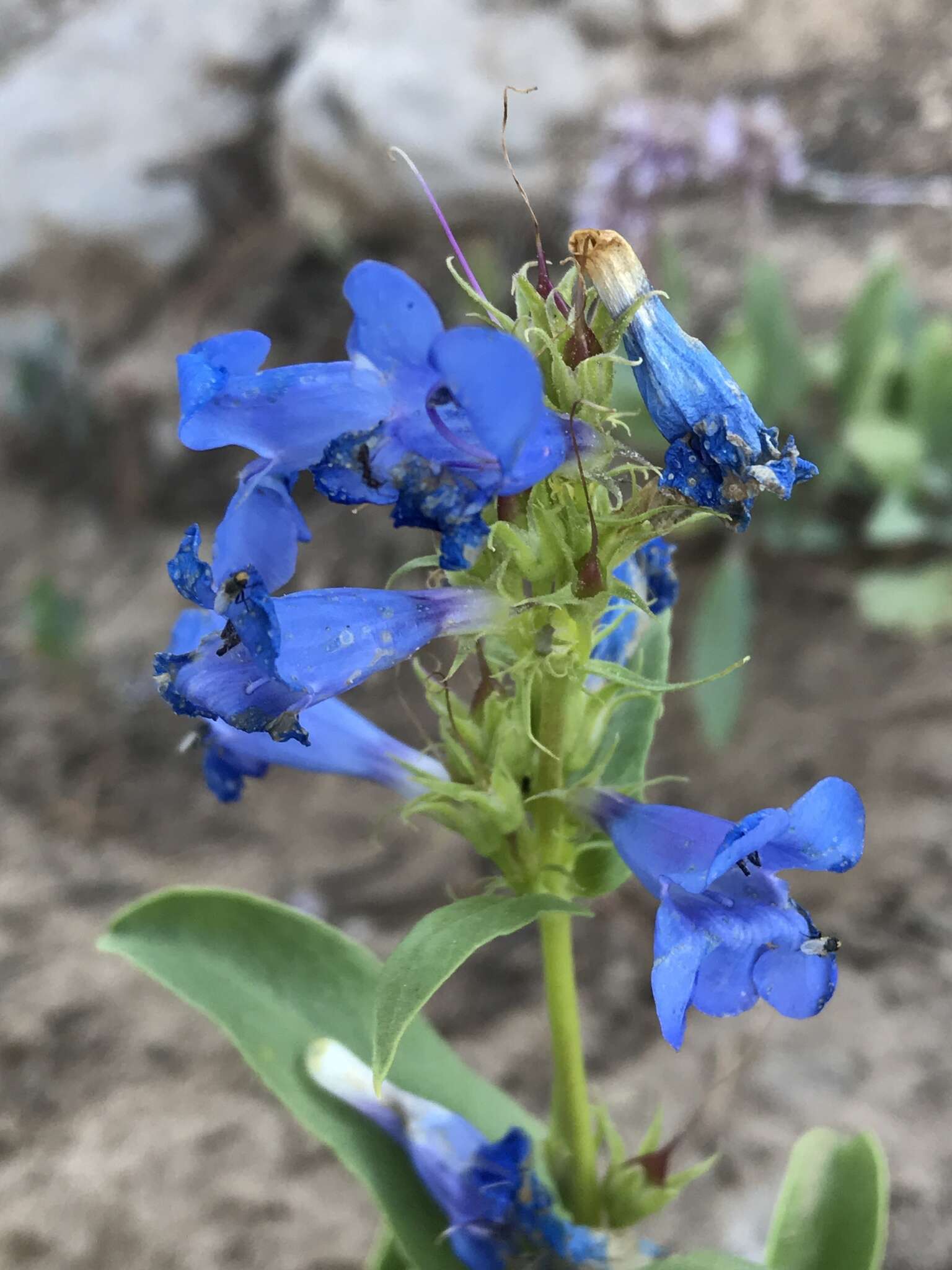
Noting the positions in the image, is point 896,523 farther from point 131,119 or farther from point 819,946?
point 131,119

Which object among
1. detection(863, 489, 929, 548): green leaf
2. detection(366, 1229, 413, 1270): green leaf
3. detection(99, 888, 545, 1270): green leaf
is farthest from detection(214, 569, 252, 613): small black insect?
detection(863, 489, 929, 548): green leaf

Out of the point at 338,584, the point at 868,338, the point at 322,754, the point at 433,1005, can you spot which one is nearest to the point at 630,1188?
the point at 322,754

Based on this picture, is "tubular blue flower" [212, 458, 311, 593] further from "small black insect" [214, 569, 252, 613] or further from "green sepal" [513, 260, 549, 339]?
"green sepal" [513, 260, 549, 339]

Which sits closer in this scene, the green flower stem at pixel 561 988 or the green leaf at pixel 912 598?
the green flower stem at pixel 561 988

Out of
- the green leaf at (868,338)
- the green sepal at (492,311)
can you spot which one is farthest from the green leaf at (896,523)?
the green sepal at (492,311)

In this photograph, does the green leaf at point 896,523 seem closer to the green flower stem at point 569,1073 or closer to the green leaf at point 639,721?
the green leaf at point 639,721

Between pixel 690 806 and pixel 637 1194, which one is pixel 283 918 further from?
pixel 690 806
